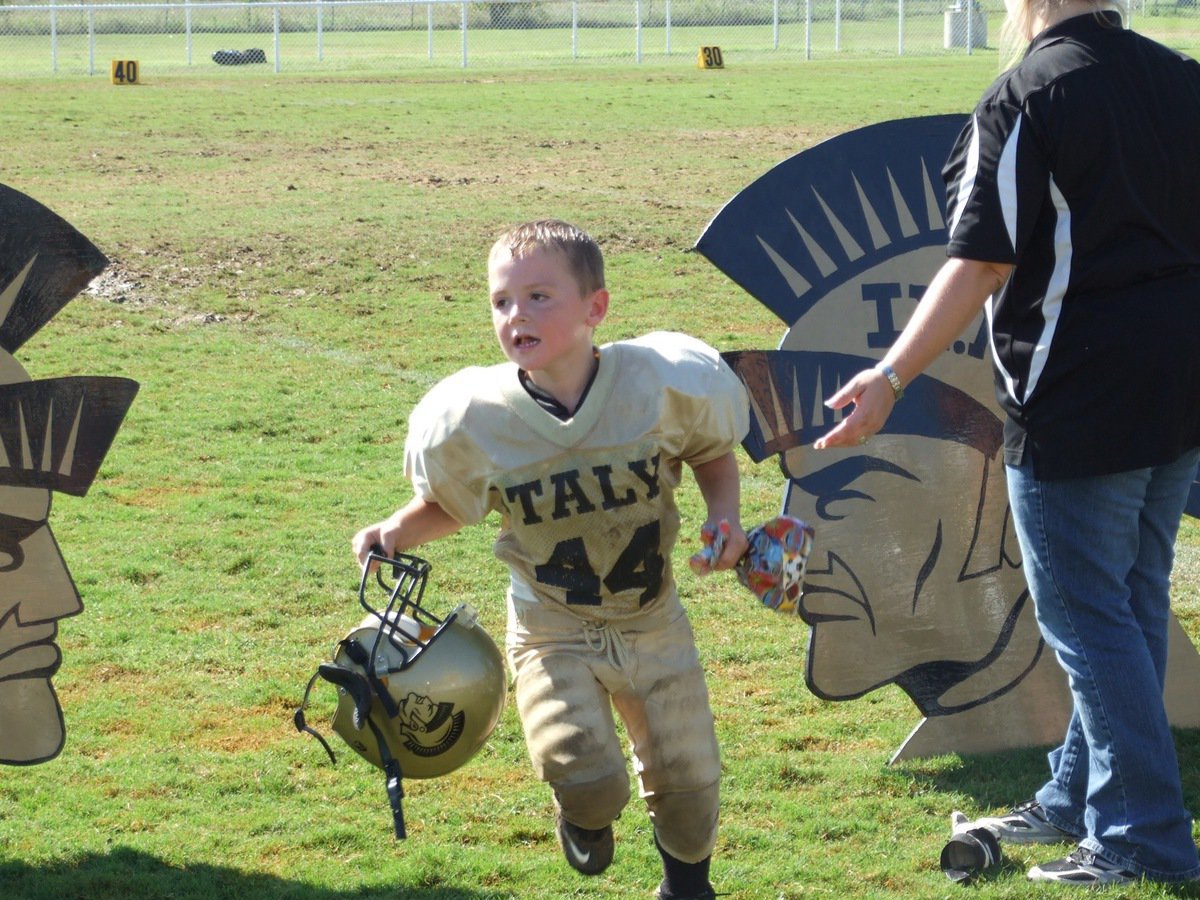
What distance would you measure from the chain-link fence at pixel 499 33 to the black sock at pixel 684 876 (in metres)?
28.1

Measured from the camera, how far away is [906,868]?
3758mm

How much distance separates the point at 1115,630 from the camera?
3.36 meters

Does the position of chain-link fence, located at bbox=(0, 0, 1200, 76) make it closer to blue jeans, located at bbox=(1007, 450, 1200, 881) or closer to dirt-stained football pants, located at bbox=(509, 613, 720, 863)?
blue jeans, located at bbox=(1007, 450, 1200, 881)

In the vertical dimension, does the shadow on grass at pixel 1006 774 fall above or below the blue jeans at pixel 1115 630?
below

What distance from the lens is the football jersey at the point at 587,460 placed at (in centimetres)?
322

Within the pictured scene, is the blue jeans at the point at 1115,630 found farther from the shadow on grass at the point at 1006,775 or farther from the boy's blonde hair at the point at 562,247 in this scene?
the boy's blonde hair at the point at 562,247

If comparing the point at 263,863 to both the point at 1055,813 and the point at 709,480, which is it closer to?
the point at 709,480

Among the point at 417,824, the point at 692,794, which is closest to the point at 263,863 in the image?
the point at 417,824

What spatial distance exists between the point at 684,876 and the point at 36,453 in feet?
6.10

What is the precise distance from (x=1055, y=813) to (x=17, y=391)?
2.66 metres

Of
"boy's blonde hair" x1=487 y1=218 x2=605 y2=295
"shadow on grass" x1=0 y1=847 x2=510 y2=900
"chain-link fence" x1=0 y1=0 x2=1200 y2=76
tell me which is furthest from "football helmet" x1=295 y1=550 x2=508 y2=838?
"chain-link fence" x1=0 y1=0 x2=1200 y2=76

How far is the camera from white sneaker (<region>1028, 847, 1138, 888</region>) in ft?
11.4

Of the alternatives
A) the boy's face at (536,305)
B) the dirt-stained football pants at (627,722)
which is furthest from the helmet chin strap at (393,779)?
the boy's face at (536,305)

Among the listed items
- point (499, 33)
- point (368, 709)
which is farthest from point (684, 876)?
point (499, 33)
